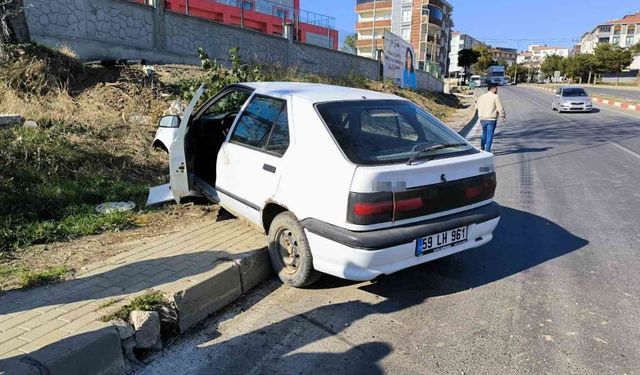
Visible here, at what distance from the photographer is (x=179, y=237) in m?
4.59

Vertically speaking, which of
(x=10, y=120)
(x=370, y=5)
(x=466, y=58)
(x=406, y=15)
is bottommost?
(x=10, y=120)

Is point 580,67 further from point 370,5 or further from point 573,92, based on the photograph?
point 573,92

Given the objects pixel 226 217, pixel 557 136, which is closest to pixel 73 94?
pixel 226 217

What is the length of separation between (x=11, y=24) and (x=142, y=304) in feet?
26.6

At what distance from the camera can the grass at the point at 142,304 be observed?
301 cm

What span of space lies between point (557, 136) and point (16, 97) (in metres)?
14.5

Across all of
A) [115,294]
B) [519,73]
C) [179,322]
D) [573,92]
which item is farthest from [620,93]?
[519,73]

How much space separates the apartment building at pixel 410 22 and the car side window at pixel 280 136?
75033mm

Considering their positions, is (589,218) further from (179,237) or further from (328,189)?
(179,237)

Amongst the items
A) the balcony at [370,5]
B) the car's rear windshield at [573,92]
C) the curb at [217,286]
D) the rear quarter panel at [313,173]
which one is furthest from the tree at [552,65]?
the curb at [217,286]

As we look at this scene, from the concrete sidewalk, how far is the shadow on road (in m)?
0.46

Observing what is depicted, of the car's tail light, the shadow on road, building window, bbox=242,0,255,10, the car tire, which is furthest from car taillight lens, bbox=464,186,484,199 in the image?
building window, bbox=242,0,255,10

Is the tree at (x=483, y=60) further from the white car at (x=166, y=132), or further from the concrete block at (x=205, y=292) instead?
the concrete block at (x=205, y=292)

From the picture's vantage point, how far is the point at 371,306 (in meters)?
3.69
